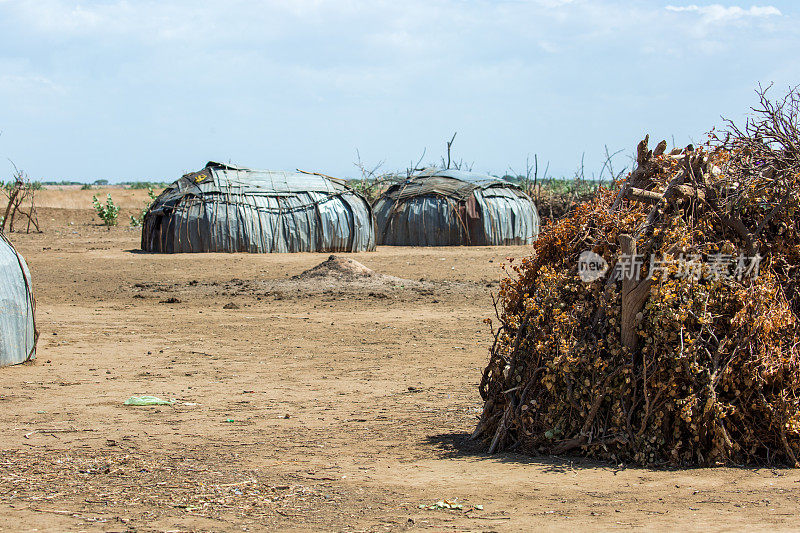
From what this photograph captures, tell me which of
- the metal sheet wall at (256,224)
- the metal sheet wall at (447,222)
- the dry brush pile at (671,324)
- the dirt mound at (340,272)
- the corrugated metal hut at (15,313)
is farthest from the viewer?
the metal sheet wall at (447,222)

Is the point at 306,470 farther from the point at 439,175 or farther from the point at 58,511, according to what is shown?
the point at 439,175

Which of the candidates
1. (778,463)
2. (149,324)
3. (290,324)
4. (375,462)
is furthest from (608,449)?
(149,324)

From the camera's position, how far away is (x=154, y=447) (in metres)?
5.53

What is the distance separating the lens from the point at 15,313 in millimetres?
8344

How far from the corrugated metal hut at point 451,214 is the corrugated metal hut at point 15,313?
15695mm

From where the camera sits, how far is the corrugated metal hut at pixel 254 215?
20.1 metres

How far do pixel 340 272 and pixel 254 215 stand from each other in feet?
19.3

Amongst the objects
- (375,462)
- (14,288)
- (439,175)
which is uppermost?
(439,175)

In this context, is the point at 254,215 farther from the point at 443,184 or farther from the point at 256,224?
the point at 443,184

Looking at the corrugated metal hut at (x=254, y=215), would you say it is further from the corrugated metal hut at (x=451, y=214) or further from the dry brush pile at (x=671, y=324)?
the dry brush pile at (x=671, y=324)

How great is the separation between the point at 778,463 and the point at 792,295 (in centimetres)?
99

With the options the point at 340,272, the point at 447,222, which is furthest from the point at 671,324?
the point at 447,222

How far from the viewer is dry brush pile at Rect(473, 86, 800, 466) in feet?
16.2

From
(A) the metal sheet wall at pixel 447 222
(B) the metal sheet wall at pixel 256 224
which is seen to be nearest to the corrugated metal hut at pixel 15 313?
(B) the metal sheet wall at pixel 256 224
